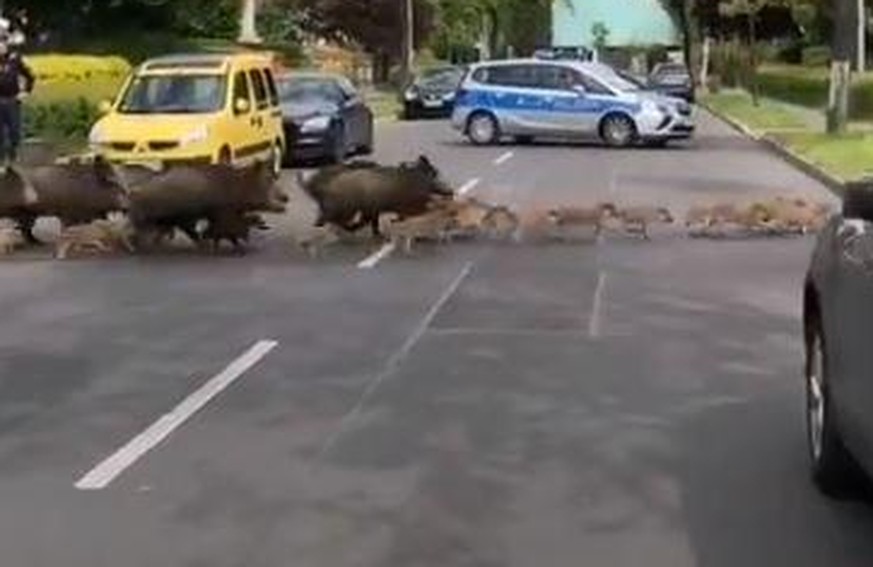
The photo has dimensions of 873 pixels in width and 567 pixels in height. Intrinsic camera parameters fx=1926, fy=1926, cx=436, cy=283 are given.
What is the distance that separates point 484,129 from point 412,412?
92.9ft

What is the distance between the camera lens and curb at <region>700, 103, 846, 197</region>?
24.7 metres

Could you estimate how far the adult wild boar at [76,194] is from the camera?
1686 centimetres

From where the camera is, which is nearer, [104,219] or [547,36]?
[104,219]

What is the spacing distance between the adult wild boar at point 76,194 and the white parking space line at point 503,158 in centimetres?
1445

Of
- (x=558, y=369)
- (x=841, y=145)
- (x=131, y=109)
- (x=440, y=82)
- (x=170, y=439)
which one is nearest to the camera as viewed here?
(x=170, y=439)

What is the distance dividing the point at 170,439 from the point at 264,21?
68355 millimetres

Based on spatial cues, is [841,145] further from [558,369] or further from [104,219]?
[558,369]

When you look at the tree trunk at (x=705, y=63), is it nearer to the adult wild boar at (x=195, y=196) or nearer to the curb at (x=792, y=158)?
the curb at (x=792, y=158)

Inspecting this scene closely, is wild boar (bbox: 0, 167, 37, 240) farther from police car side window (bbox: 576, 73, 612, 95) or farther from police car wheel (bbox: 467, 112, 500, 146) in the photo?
police car wheel (bbox: 467, 112, 500, 146)

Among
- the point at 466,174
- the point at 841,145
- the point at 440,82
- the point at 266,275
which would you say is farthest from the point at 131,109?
the point at 440,82

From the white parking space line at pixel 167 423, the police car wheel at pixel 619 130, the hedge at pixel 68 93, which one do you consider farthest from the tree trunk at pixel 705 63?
the white parking space line at pixel 167 423

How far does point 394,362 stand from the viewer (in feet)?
35.8

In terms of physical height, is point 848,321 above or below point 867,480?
above

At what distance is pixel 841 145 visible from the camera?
3080cm
